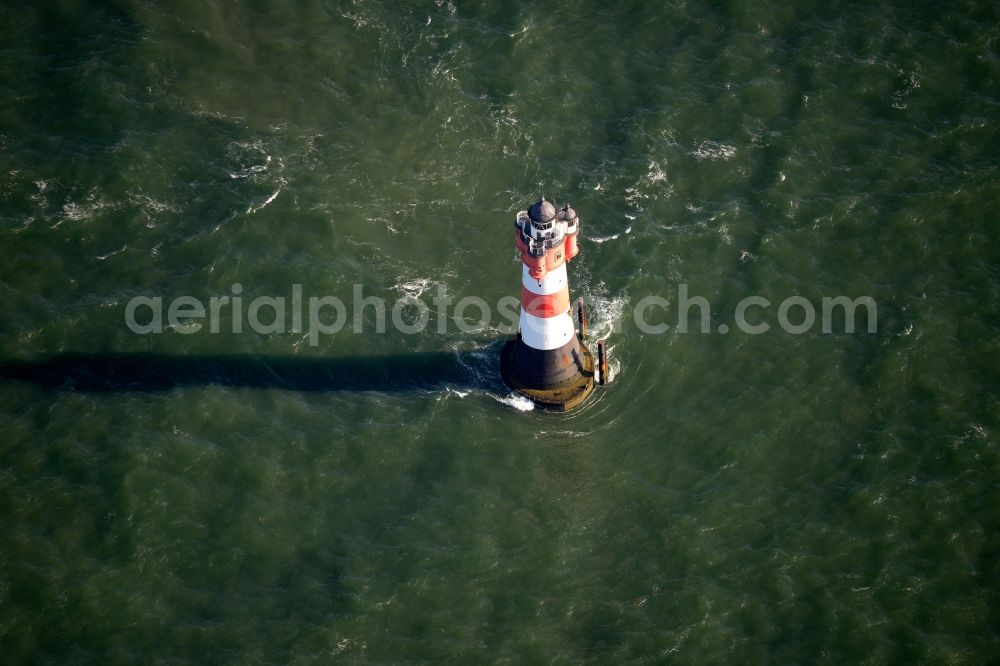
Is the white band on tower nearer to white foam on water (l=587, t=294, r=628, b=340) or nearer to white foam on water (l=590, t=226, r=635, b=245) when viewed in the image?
white foam on water (l=587, t=294, r=628, b=340)

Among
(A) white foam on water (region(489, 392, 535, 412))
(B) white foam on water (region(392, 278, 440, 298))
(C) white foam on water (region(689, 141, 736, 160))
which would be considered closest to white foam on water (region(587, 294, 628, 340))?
(A) white foam on water (region(489, 392, 535, 412))

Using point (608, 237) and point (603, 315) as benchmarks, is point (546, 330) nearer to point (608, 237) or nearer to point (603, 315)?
point (603, 315)

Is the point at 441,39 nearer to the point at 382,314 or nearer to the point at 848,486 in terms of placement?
the point at 382,314

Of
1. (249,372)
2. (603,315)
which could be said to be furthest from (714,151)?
(249,372)

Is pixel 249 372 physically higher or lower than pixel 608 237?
lower

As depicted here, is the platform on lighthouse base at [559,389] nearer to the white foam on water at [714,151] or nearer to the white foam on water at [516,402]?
the white foam on water at [516,402]

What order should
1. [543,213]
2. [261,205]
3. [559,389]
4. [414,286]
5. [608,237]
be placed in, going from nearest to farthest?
1. [543,213]
2. [559,389]
3. [414,286]
4. [608,237]
5. [261,205]

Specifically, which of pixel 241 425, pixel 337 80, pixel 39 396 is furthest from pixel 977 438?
pixel 39 396
